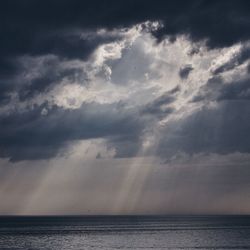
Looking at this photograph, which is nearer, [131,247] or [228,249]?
[228,249]

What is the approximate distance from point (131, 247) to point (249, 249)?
25996 mm

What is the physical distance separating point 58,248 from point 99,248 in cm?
928

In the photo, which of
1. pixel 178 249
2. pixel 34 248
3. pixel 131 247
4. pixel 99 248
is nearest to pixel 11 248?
pixel 34 248

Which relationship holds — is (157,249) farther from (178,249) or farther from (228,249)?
(228,249)

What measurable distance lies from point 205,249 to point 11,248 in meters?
42.9

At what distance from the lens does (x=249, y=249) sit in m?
98.9

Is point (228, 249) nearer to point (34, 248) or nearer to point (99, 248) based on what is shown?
point (99, 248)

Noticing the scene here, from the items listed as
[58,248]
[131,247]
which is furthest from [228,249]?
[58,248]

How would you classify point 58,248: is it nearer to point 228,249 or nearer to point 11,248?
point 11,248

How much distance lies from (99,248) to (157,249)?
43.4 ft

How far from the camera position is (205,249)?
99062 mm

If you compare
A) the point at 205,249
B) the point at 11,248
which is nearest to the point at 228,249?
the point at 205,249

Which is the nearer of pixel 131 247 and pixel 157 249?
pixel 157 249

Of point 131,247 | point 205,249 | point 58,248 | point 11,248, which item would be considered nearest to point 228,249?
point 205,249
